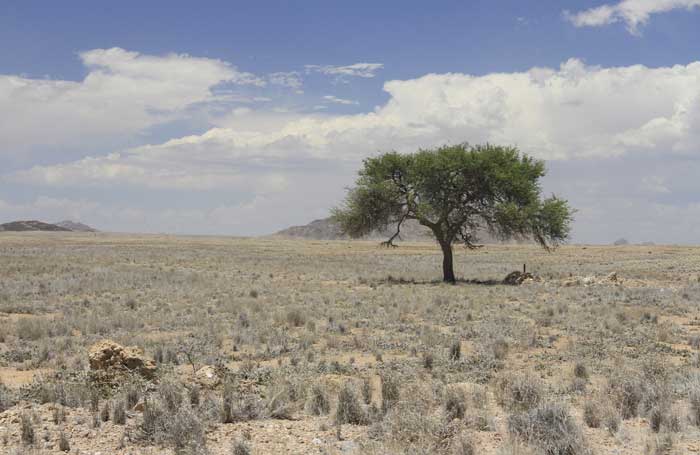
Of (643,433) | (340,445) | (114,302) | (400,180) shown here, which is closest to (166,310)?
(114,302)

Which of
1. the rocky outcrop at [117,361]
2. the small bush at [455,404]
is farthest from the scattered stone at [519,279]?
the rocky outcrop at [117,361]

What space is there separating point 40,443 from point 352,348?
30.0 feet

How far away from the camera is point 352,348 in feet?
52.0

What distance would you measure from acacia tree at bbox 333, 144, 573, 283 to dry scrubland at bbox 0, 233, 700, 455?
30.6 ft

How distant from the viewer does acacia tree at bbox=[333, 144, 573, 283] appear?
1438 inches

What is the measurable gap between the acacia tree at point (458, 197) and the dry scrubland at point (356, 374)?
30.6ft

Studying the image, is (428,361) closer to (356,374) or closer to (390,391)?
(356,374)

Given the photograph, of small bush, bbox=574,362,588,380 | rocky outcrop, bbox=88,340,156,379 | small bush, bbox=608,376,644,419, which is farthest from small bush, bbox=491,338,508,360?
rocky outcrop, bbox=88,340,156,379

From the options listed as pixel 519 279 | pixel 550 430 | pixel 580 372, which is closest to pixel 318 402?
pixel 550 430

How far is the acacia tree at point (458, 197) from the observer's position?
36531 millimetres

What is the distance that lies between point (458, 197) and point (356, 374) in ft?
87.4

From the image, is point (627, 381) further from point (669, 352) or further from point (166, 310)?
point (166, 310)

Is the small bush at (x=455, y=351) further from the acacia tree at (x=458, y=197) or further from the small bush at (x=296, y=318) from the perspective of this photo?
the acacia tree at (x=458, y=197)

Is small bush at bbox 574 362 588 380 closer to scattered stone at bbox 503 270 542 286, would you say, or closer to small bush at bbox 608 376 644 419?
small bush at bbox 608 376 644 419
